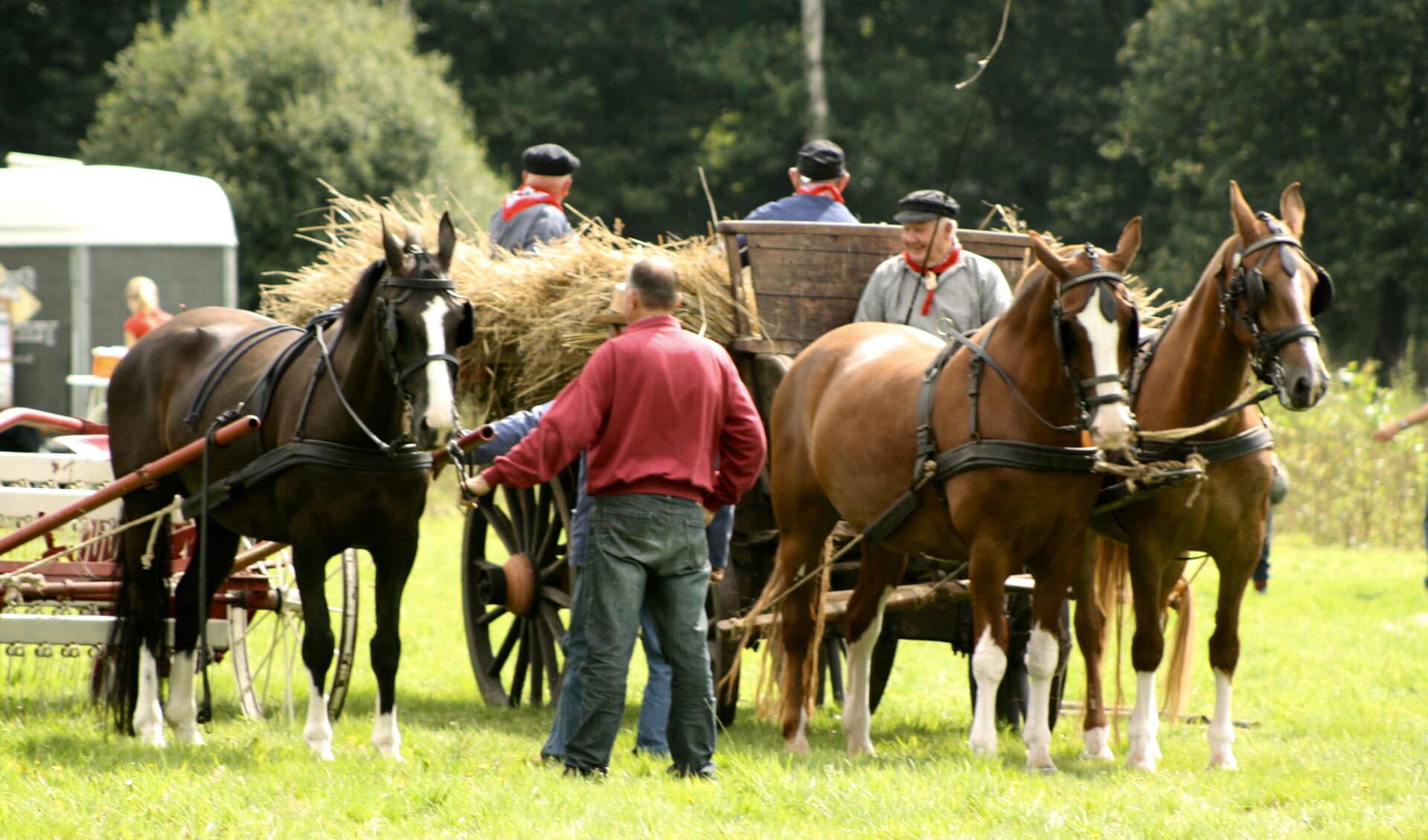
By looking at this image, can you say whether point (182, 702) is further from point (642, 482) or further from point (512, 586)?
point (642, 482)

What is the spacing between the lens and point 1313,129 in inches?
1053

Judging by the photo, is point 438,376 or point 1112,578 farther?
point 1112,578

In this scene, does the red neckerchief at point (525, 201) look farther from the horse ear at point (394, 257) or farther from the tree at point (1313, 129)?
the tree at point (1313, 129)

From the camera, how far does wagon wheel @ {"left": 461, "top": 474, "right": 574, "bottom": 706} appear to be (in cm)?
732

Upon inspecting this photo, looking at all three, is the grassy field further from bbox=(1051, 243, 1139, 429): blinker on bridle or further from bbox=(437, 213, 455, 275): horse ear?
bbox=(437, 213, 455, 275): horse ear

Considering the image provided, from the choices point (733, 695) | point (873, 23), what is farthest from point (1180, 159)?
point (733, 695)

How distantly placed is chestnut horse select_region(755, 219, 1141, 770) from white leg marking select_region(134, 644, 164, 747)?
241 cm

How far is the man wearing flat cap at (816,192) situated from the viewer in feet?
25.8

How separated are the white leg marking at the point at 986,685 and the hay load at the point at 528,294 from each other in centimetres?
182

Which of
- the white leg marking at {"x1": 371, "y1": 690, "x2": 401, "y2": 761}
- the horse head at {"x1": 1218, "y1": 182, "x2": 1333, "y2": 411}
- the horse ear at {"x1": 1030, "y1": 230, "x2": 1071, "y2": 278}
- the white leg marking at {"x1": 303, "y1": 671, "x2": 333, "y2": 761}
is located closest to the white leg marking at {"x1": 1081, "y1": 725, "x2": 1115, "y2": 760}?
the horse head at {"x1": 1218, "y1": 182, "x2": 1333, "y2": 411}

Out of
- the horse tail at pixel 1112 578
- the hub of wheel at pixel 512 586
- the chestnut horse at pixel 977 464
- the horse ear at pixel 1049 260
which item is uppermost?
the horse ear at pixel 1049 260

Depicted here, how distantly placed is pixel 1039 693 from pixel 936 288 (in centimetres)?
186

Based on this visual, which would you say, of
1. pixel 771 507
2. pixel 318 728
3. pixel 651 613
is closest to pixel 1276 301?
pixel 651 613

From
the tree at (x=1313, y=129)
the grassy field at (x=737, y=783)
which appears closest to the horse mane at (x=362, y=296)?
the grassy field at (x=737, y=783)
